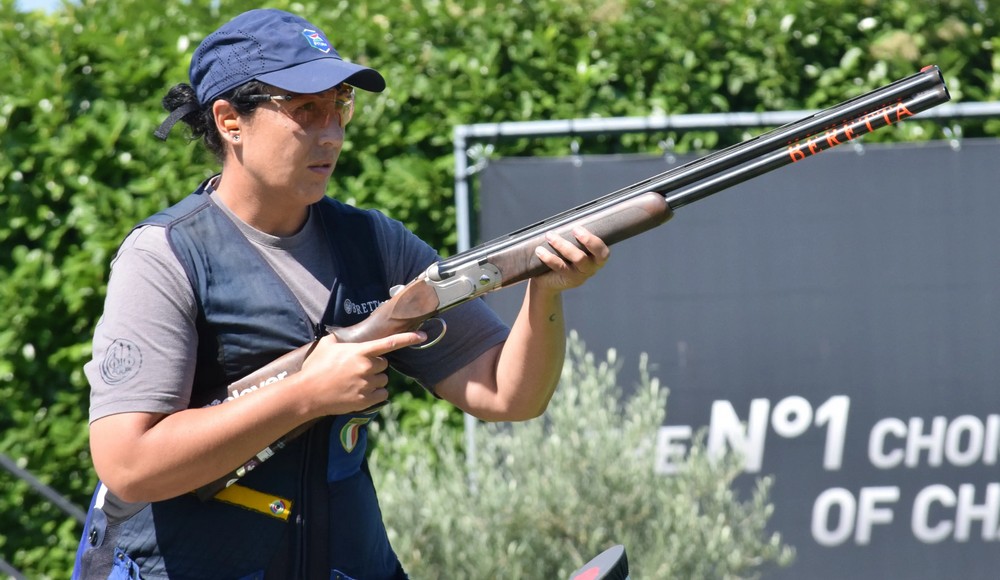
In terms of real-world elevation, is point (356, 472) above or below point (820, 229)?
below

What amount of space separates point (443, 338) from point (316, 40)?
2.30 ft

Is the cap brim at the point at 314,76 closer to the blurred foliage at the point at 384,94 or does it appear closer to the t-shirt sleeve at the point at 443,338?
the t-shirt sleeve at the point at 443,338

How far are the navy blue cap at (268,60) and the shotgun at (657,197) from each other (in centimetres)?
45

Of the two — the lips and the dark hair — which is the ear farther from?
the lips

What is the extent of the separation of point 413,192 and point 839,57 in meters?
2.08

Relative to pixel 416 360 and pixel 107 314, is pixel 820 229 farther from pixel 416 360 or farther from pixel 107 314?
pixel 107 314

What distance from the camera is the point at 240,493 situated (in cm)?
222

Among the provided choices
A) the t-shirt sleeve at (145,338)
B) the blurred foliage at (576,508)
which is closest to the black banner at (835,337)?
the blurred foliage at (576,508)

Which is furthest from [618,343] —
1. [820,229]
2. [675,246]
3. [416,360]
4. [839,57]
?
[416,360]

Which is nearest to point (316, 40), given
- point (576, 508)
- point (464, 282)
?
point (464, 282)

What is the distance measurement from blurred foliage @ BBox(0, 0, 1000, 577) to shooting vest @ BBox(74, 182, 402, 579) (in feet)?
8.96

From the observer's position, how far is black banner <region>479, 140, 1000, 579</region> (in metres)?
4.78

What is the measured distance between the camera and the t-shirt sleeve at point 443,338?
2539 mm

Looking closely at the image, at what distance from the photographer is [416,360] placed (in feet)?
8.40
